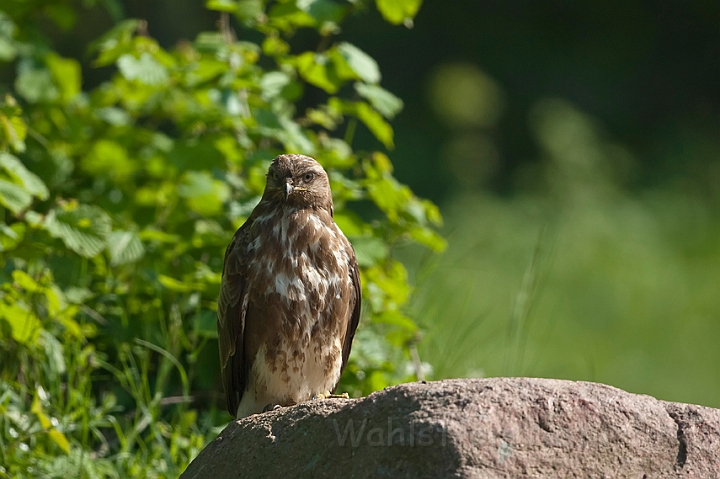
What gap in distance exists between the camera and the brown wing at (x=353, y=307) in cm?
373

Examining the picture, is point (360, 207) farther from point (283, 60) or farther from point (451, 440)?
point (451, 440)

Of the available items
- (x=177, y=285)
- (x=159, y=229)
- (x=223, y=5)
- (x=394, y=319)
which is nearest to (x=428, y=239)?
(x=394, y=319)

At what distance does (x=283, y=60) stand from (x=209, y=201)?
69cm

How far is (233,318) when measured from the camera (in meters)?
3.60

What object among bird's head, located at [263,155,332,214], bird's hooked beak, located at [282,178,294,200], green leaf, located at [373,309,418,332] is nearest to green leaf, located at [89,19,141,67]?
bird's head, located at [263,155,332,214]

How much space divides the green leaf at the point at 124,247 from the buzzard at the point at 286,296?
0.56 meters

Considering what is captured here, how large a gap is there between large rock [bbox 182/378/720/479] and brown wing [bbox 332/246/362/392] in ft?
3.69

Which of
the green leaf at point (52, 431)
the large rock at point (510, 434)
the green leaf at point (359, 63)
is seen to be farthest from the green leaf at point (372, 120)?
the large rock at point (510, 434)

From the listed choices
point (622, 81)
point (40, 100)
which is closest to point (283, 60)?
point (40, 100)

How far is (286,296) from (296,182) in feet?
1.43

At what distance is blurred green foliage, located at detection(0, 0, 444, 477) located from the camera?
3930 mm

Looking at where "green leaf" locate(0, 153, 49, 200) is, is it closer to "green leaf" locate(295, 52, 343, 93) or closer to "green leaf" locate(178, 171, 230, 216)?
"green leaf" locate(178, 171, 230, 216)

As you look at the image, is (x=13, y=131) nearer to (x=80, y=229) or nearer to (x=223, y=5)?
(x=80, y=229)

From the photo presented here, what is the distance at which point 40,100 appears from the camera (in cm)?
463
